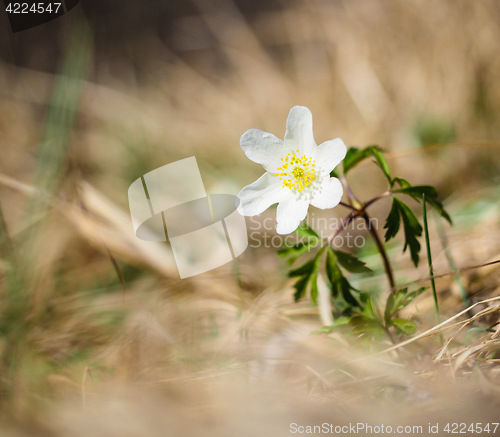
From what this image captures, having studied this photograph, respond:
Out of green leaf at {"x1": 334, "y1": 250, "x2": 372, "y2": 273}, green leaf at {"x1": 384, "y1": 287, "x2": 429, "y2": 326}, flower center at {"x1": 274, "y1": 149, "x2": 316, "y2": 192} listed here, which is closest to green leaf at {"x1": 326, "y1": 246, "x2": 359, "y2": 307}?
Answer: green leaf at {"x1": 334, "y1": 250, "x2": 372, "y2": 273}

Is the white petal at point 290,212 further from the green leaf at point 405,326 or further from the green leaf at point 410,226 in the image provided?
the green leaf at point 405,326

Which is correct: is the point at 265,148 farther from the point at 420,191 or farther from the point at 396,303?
the point at 396,303

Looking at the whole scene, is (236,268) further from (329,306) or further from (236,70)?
(236,70)

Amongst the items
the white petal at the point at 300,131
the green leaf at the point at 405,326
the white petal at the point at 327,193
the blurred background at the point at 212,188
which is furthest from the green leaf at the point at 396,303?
the white petal at the point at 300,131

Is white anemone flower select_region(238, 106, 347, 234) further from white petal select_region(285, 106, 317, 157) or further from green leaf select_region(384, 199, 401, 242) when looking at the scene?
green leaf select_region(384, 199, 401, 242)

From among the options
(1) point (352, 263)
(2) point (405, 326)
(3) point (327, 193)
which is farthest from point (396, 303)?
(3) point (327, 193)

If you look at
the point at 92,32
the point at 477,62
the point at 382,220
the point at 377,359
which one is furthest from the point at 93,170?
the point at 477,62
